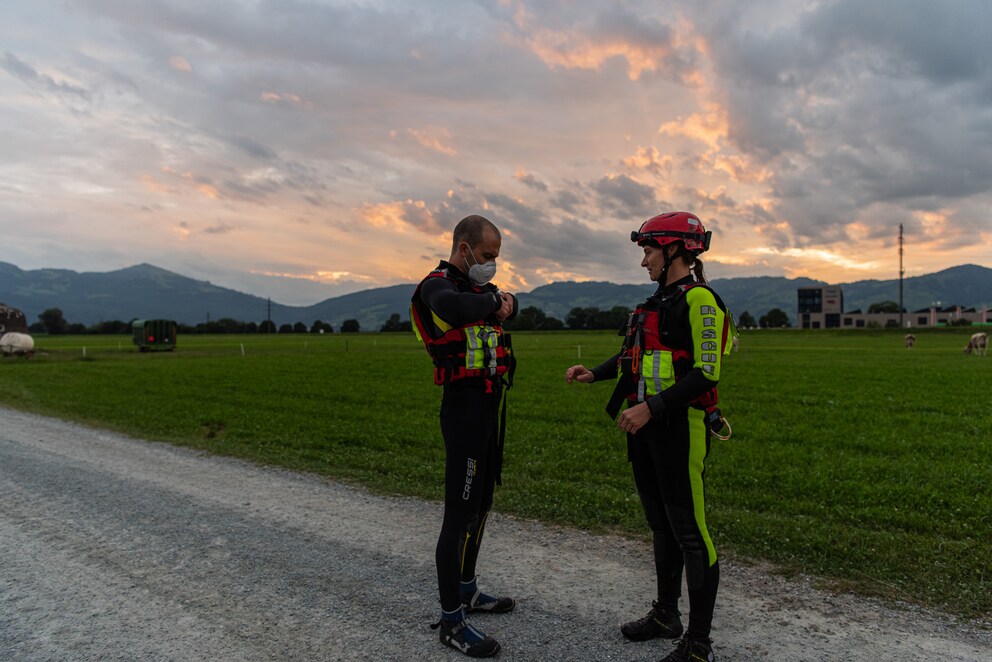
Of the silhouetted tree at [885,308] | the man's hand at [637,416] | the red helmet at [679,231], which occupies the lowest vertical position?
the man's hand at [637,416]

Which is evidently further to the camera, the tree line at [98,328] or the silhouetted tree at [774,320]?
the silhouetted tree at [774,320]

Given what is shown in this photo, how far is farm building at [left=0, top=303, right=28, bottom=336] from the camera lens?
176 feet

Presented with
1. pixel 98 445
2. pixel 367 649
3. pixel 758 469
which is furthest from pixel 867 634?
pixel 98 445

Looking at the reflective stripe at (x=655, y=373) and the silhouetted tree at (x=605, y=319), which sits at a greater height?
the silhouetted tree at (x=605, y=319)

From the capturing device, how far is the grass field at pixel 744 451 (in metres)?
5.96

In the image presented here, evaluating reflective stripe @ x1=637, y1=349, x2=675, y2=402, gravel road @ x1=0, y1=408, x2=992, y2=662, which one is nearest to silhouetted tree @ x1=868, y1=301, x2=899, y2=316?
gravel road @ x1=0, y1=408, x2=992, y2=662

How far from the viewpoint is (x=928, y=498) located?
7867mm

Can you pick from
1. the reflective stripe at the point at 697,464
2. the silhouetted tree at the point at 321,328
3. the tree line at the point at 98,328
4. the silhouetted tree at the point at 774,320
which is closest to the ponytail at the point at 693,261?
the reflective stripe at the point at 697,464

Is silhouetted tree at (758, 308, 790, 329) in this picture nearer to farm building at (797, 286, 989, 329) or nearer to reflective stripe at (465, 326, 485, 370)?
farm building at (797, 286, 989, 329)

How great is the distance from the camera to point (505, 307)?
4195 mm

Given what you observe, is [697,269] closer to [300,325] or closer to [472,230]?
[472,230]

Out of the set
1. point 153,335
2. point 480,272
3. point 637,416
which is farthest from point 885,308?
point 480,272

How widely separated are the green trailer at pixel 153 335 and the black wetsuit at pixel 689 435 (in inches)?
2621

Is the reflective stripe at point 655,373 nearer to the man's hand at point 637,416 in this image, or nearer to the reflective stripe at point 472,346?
the man's hand at point 637,416
